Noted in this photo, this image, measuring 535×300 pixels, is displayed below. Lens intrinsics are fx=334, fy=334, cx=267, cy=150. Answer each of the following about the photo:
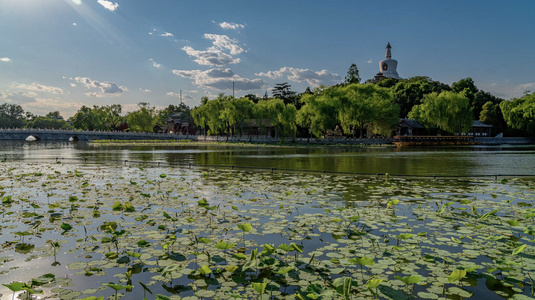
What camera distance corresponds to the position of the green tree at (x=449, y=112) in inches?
2141

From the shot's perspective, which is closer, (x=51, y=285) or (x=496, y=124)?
(x=51, y=285)

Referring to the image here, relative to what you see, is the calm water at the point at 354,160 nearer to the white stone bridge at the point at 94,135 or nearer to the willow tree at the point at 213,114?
the willow tree at the point at 213,114

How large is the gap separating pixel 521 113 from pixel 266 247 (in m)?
70.5

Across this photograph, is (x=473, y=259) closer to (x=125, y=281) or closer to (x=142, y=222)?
(x=125, y=281)

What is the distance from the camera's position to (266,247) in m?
4.04

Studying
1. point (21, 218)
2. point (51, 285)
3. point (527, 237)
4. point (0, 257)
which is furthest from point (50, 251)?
point (527, 237)

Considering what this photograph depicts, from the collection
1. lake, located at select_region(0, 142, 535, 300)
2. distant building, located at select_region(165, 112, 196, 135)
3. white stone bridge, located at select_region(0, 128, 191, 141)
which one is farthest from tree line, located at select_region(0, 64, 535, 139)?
lake, located at select_region(0, 142, 535, 300)

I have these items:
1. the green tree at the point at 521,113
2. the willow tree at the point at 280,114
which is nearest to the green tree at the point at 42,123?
the willow tree at the point at 280,114

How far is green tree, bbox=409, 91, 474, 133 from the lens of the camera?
54375mm

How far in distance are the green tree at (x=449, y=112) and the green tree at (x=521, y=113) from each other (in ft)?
32.5

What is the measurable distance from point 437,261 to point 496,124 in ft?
244

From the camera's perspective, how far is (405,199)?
8922mm

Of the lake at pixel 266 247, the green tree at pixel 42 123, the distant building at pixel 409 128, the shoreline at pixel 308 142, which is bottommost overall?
the lake at pixel 266 247

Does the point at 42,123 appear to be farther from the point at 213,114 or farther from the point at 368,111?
the point at 368,111
